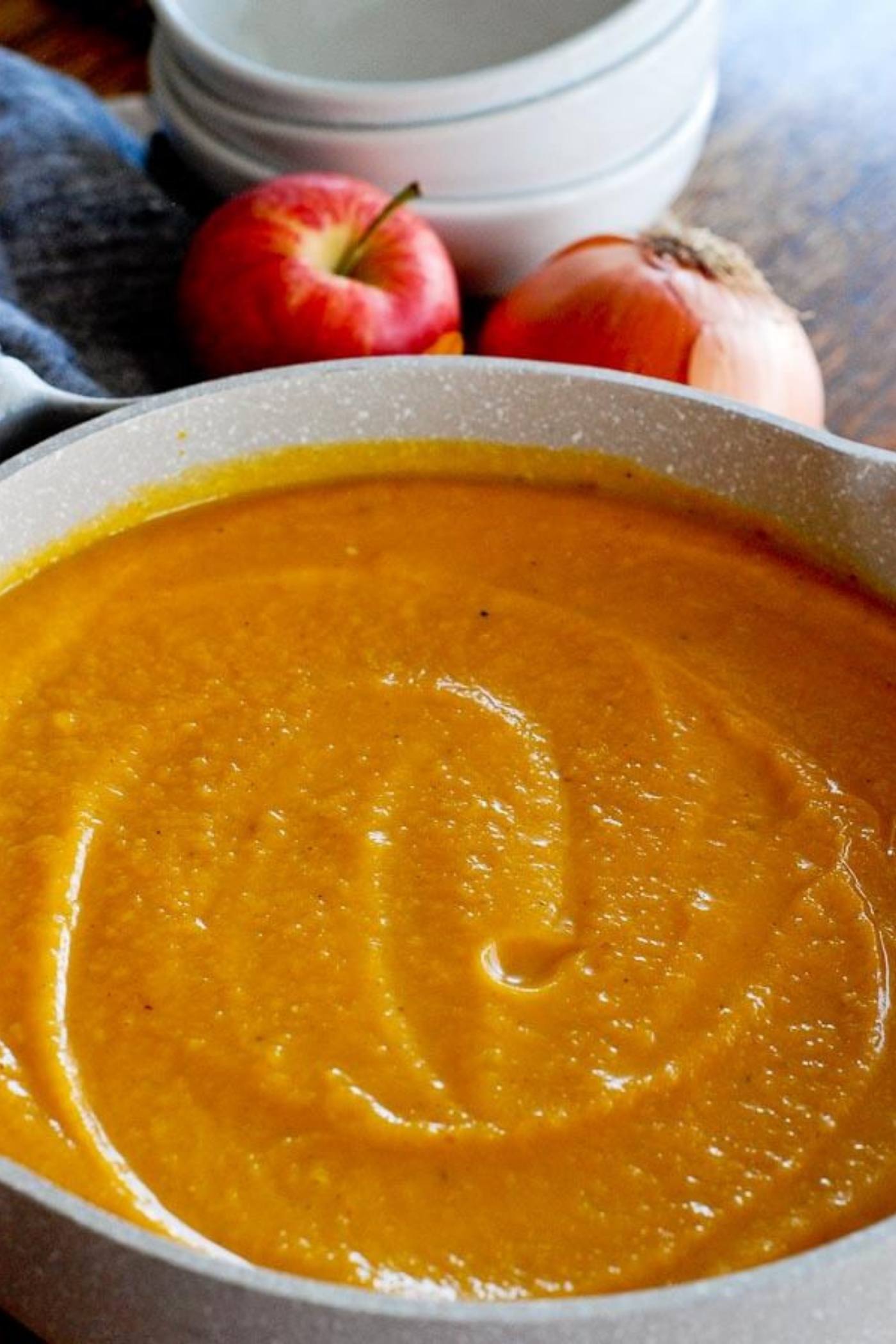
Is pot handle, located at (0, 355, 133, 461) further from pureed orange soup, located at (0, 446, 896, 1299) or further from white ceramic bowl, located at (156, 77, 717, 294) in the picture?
white ceramic bowl, located at (156, 77, 717, 294)

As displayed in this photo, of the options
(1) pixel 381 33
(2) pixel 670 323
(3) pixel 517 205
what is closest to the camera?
(2) pixel 670 323

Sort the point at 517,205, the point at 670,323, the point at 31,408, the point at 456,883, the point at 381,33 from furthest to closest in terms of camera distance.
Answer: the point at 381,33, the point at 517,205, the point at 670,323, the point at 31,408, the point at 456,883

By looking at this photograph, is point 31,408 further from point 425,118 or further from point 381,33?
point 381,33

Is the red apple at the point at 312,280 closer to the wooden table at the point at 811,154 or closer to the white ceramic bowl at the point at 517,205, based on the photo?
the white ceramic bowl at the point at 517,205

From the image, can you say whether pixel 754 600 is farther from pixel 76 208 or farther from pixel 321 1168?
pixel 76 208

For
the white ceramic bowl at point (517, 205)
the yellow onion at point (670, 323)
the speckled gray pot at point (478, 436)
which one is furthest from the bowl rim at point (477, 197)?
the speckled gray pot at point (478, 436)

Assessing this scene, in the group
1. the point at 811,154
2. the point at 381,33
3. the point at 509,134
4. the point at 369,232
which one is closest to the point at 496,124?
the point at 509,134
